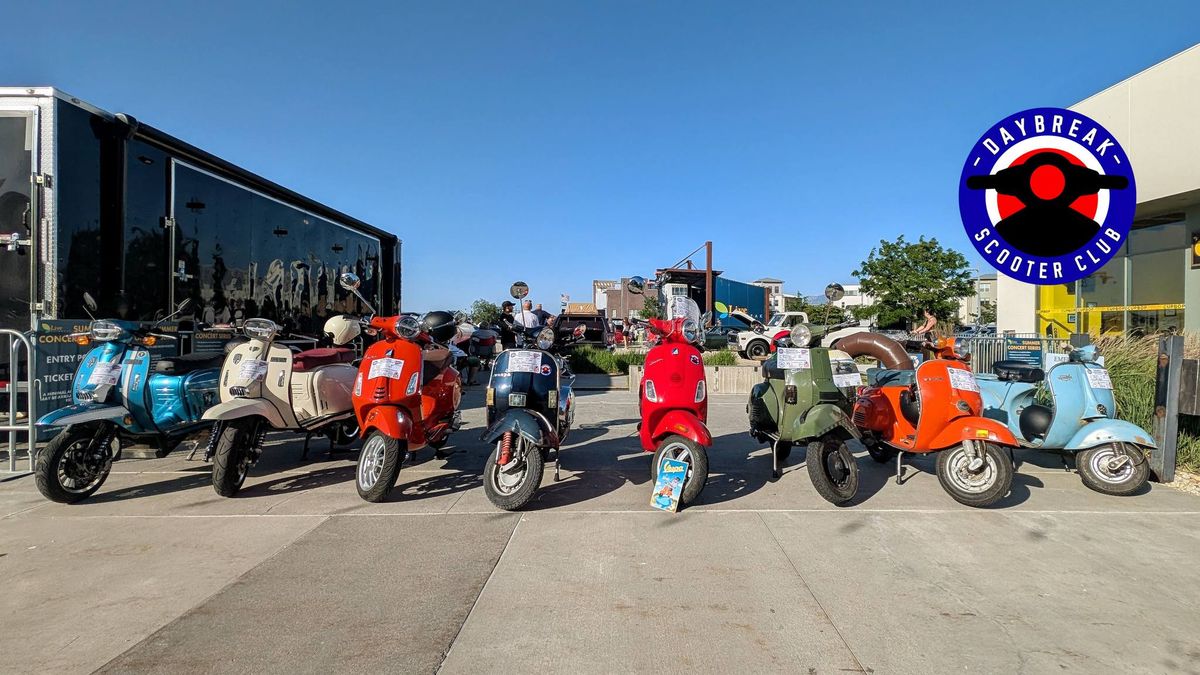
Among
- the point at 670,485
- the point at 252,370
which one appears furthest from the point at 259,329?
the point at 670,485

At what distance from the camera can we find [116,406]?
5.08m

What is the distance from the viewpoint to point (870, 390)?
615 cm

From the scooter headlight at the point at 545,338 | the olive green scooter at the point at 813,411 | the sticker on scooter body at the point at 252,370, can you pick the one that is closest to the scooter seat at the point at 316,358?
the sticker on scooter body at the point at 252,370

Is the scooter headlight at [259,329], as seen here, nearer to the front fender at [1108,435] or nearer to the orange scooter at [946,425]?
the orange scooter at [946,425]

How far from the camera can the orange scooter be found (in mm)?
4641

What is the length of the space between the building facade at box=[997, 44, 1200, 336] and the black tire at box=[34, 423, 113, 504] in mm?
14051

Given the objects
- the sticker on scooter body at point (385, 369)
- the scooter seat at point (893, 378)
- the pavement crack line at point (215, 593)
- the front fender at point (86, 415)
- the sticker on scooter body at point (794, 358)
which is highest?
the sticker on scooter body at point (794, 358)

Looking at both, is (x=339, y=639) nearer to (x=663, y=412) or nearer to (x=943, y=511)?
(x=663, y=412)

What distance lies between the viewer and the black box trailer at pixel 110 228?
18.5 ft

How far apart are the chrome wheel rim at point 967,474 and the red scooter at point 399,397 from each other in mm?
4370

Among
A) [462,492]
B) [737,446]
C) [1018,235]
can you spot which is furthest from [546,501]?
[1018,235]

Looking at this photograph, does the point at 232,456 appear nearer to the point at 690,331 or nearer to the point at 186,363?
the point at 186,363

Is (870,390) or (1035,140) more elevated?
(1035,140)

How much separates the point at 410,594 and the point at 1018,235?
445cm
